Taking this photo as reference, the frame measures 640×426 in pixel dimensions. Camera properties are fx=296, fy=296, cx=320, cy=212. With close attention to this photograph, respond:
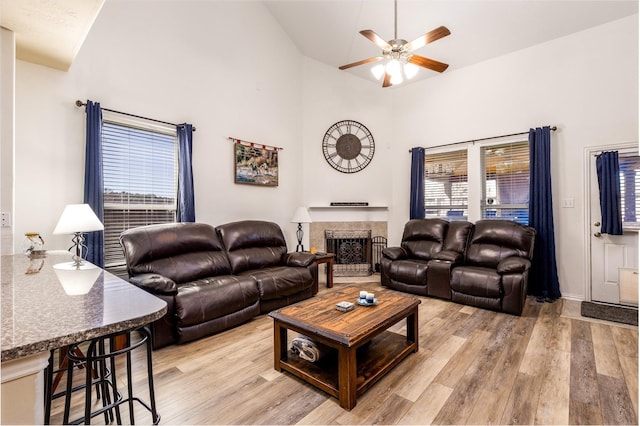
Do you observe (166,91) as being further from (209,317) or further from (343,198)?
(343,198)

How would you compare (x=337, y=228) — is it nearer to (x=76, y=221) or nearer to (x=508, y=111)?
(x=508, y=111)

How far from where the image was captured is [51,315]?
39.0 inches

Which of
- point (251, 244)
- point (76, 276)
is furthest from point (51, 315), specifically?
point (251, 244)

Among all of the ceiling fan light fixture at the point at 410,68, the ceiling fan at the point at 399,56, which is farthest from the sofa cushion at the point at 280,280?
the ceiling fan light fixture at the point at 410,68

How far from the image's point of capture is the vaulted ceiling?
8.55ft

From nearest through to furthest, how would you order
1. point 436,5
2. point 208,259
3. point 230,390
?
1. point 230,390
2. point 208,259
3. point 436,5

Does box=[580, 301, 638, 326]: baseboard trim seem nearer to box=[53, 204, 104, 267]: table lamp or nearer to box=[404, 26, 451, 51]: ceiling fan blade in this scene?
box=[404, 26, 451, 51]: ceiling fan blade

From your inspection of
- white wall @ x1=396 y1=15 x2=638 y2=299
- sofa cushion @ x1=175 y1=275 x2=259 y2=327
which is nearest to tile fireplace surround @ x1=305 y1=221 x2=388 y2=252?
white wall @ x1=396 y1=15 x2=638 y2=299

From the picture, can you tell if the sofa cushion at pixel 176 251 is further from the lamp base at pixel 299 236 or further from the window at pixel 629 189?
the window at pixel 629 189

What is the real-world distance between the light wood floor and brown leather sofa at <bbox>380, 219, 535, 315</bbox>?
55cm

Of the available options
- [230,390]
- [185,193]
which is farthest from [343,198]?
[230,390]

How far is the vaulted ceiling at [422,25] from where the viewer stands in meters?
2.61

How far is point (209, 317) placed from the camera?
2.78m

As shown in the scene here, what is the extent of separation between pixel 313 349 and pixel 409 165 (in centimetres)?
418
